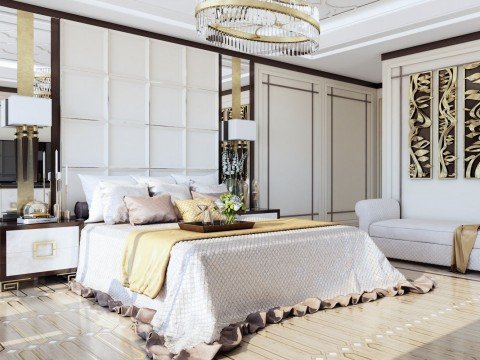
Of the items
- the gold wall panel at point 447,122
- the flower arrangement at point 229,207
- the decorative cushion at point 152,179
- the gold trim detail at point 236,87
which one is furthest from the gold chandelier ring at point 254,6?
the gold wall panel at point 447,122

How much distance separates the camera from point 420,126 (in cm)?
603

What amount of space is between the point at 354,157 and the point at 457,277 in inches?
147

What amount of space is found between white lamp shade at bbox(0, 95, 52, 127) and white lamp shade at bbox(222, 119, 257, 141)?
2.25 m

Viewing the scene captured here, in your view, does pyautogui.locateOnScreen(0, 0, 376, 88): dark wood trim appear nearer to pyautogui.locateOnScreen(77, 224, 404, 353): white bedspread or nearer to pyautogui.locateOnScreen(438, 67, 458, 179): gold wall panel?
pyautogui.locateOnScreen(438, 67, 458, 179): gold wall panel

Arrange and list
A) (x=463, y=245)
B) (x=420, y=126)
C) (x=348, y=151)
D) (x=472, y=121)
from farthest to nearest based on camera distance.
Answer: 1. (x=348, y=151)
2. (x=420, y=126)
3. (x=472, y=121)
4. (x=463, y=245)

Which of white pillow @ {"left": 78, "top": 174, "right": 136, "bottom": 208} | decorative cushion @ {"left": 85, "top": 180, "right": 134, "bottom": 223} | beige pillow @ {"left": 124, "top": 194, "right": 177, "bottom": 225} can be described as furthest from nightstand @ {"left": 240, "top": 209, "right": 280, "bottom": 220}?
decorative cushion @ {"left": 85, "top": 180, "right": 134, "bottom": 223}

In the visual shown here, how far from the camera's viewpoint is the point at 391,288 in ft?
12.5

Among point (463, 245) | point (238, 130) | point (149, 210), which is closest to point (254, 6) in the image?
point (149, 210)

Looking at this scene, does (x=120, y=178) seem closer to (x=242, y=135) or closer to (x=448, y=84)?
(x=242, y=135)

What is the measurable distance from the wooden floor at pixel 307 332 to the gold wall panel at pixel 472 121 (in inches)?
86.7

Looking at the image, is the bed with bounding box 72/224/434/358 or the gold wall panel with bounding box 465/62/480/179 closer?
the bed with bounding box 72/224/434/358

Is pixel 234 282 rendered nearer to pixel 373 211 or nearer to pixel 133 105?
pixel 133 105

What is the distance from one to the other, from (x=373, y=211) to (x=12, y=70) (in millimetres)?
5506

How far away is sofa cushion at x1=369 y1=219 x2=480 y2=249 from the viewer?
4.88 metres
